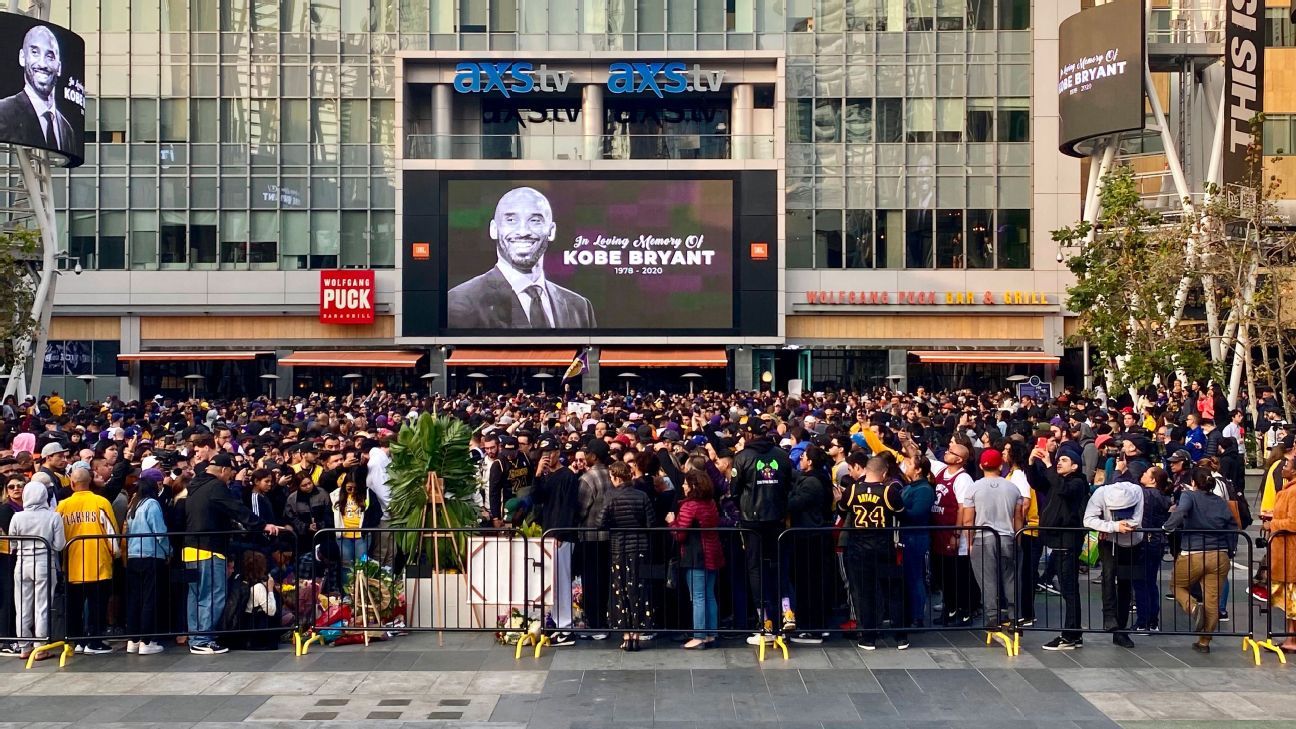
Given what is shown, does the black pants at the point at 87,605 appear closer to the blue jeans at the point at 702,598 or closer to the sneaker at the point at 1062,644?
the blue jeans at the point at 702,598

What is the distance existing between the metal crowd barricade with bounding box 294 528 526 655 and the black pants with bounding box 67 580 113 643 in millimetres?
1684

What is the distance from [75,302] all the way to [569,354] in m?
18.4

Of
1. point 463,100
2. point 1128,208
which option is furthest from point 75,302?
point 1128,208

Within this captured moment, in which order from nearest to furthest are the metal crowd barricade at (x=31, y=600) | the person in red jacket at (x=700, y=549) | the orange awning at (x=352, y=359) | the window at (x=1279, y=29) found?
the metal crowd barricade at (x=31, y=600) → the person in red jacket at (x=700, y=549) → the window at (x=1279, y=29) → the orange awning at (x=352, y=359)

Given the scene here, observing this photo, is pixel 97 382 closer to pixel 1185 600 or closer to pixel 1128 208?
pixel 1128 208

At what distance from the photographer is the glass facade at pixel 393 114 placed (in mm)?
44719

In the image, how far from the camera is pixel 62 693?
30.2 ft

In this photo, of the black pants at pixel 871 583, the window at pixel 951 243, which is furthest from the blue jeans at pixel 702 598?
the window at pixel 951 243

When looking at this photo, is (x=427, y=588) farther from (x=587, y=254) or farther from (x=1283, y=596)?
(x=587, y=254)

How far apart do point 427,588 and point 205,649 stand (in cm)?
195

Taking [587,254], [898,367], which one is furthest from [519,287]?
[898,367]

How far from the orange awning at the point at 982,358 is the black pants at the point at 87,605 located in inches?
1416

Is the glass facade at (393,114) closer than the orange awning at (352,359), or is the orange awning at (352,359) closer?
the orange awning at (352,359)

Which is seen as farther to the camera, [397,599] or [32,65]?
[32,65]
